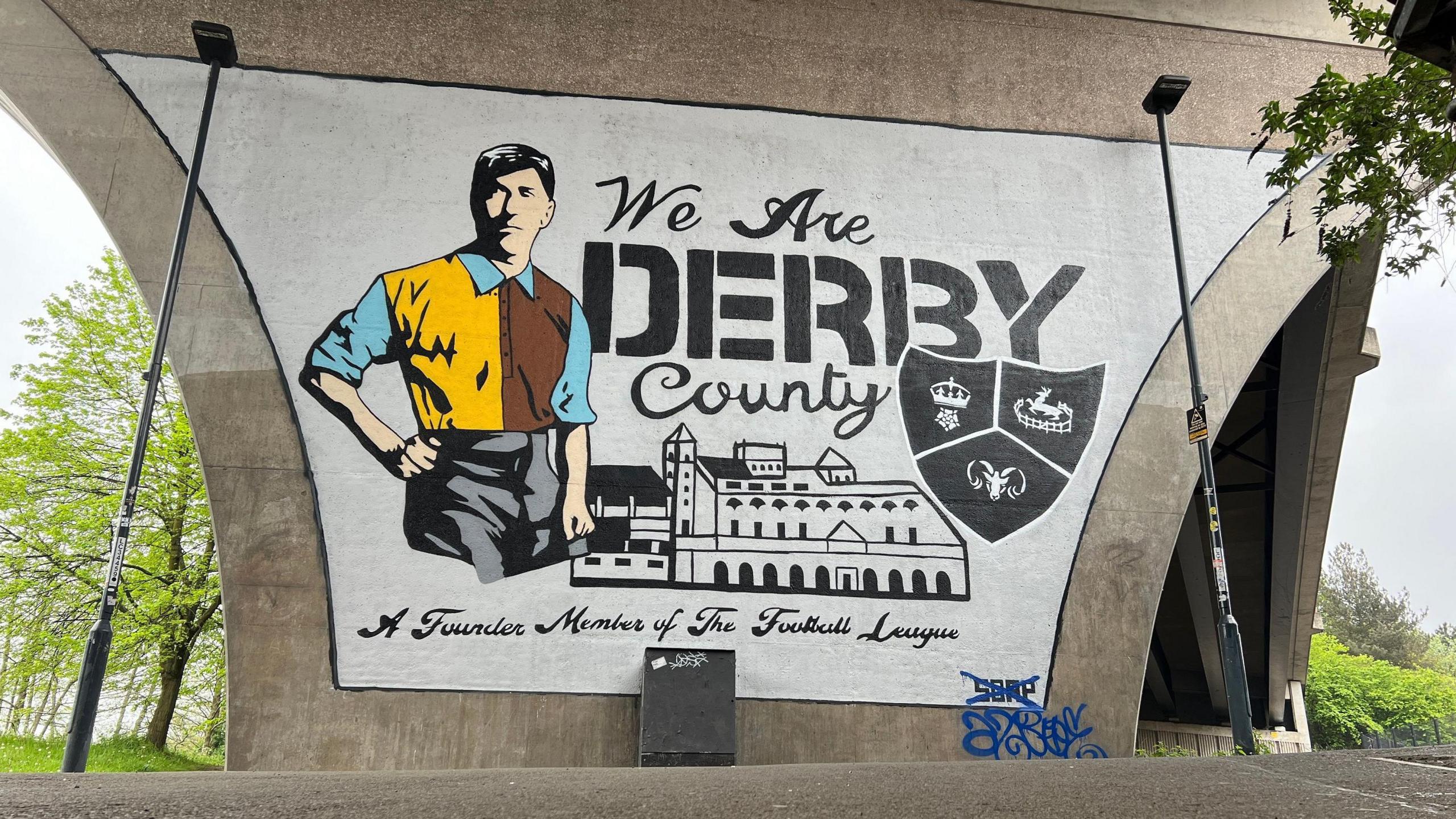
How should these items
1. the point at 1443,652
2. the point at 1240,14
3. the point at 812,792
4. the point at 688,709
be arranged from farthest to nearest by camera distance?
the point at 1443,652 < the point at 1240,14 < the point at 688,709 < the point at 812,792

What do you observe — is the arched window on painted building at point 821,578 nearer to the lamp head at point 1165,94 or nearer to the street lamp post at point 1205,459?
the street lamp post at point 1205,459

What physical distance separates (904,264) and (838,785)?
29.3 ft

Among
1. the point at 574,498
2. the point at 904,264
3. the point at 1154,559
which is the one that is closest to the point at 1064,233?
the point at 904,264

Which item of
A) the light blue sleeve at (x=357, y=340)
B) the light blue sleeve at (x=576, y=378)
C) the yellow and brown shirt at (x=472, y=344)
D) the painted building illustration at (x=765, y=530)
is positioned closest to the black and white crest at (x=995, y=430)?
the painted building illustration at (x=765, y=530)

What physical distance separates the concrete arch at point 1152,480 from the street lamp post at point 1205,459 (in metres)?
0.37

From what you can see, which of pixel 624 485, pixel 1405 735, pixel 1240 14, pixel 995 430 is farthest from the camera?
pixel 1405 735

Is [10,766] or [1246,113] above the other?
[1246,113]

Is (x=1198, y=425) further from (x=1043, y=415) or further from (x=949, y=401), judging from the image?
(x=949, y=401)

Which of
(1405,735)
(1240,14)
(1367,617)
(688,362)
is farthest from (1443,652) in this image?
(688,362)

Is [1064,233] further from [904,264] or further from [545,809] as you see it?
[545,809]

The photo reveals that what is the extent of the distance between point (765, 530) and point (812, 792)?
21.5 ft

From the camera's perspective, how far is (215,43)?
11.4 meters

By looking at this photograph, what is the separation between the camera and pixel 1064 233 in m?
13.3

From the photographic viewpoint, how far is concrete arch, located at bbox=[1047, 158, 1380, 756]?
11484 millimetres
